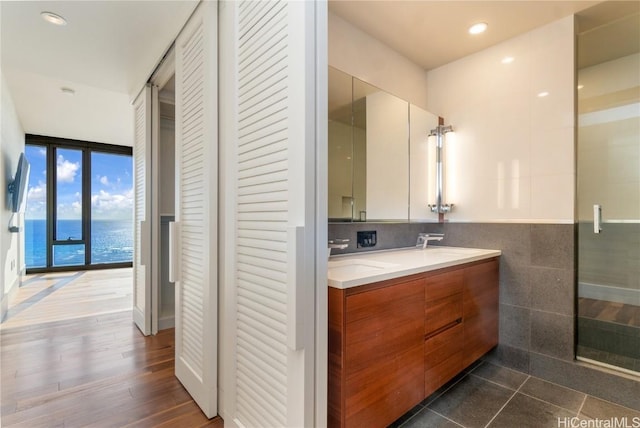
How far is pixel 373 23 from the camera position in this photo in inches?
84.4

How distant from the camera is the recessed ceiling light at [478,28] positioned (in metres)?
2.17

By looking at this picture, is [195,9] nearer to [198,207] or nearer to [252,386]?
[198,207]

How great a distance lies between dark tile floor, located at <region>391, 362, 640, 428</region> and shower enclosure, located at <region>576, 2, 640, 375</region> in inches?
14.0

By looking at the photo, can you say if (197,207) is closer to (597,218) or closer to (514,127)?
(514,127)

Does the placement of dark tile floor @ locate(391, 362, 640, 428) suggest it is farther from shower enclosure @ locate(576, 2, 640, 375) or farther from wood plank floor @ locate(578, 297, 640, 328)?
wood plank floor @ locate(578, 297, 640, 328)

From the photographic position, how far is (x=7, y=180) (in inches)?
147

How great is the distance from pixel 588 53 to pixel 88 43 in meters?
3.58

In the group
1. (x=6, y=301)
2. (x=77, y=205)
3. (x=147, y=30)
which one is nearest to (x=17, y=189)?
(x=6, y=301)

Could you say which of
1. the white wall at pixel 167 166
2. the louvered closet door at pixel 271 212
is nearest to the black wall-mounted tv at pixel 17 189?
the white wall at pixel 167 166

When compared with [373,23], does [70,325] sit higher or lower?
lower

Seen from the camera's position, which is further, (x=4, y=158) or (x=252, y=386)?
(x=4, y=158)

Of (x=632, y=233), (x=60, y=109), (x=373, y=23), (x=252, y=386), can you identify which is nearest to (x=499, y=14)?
(x=373, y=23)

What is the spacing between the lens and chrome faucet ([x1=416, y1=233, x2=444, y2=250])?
8.60 feet

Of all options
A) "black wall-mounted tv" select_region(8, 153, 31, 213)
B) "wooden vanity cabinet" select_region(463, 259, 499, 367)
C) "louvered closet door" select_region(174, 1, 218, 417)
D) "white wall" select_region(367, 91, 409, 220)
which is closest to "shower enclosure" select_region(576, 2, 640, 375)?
"wooden vanity cabinet" select_region(463, 259, 499, 367)
